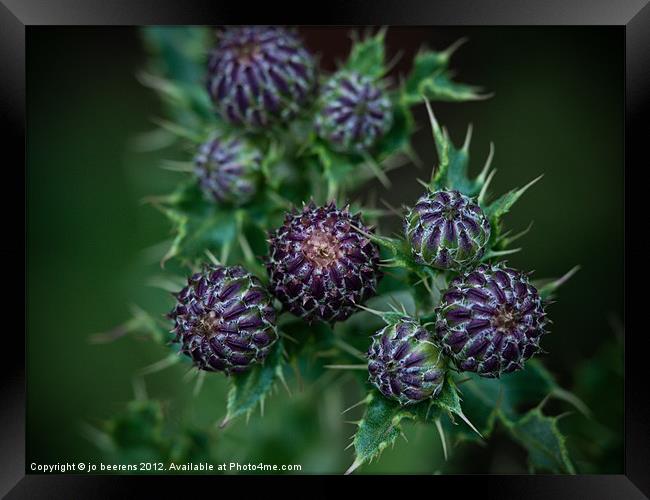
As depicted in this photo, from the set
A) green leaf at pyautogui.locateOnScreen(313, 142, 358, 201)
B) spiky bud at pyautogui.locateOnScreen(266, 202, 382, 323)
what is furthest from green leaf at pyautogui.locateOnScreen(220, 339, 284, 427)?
green leaf at pyautogui.locateOnScreen(313, 142, 358, 201)

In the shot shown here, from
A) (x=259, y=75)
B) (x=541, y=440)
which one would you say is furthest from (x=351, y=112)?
(x=541, y=440)

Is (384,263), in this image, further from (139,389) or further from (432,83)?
(139,389)

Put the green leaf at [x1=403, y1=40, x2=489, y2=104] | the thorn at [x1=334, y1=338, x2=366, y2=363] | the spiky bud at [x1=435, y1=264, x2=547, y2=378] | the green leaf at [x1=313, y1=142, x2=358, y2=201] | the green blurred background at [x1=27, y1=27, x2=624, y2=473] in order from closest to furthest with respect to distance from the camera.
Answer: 1. the spiky bud at [x1=435, y1=264, x2=547, y2=378]
2. the thorn at [x1=334, y1=338, x2=366, y2=363]
3. the green leaf at [x1=313, y1=142, x2=358, y2=201]
4. the green leaf at [x1=403, y1=40, x2=489, y2=104]
5. the green blurred background at [x1=27, y1=27, x2=624, y2=473]

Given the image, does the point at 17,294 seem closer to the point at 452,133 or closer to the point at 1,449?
the point at 1,449

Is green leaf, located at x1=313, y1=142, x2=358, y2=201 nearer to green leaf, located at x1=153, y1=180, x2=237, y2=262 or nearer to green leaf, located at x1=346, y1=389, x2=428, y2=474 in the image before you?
green leaf, located at x1=153, y1=180, x2=237, y2=262
